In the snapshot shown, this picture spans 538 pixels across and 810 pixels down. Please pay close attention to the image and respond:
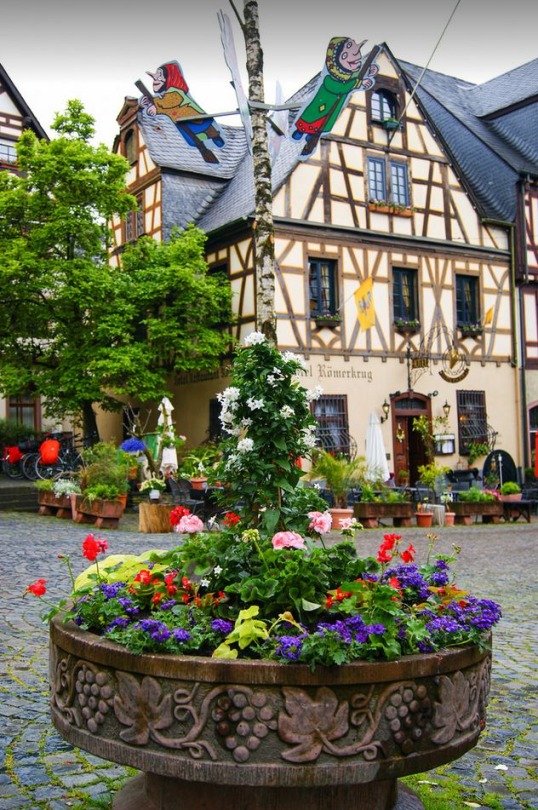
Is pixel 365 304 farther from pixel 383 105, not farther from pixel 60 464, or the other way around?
pixel 60 464

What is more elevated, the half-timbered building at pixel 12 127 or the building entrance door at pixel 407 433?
the half-timbered building at pixel 12 127

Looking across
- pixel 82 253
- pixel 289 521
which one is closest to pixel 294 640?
pixel 289 521

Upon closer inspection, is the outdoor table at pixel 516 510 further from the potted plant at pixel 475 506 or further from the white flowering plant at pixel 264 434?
the white flowering plant at pixel 264 434

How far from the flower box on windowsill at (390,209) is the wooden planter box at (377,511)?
810 centimetres

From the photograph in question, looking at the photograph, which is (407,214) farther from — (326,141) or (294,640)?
(294,640)

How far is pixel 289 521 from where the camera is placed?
11.3ft

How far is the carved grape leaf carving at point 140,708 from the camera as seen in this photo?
2572 mm

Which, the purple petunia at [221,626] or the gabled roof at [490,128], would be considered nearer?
the purple petunia at [221,626]

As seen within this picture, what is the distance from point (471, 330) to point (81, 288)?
1049 centimetres

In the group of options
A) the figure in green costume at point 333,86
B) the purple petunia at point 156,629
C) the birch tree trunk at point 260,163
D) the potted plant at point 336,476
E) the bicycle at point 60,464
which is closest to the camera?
the purple petunia at point 156,629

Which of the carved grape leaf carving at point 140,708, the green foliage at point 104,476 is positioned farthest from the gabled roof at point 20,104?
the carved grape leaf carving at point 140,708

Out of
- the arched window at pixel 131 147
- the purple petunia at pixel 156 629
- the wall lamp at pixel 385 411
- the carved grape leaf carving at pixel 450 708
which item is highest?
the arched window at pixel 131 147

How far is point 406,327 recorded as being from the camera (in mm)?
21812

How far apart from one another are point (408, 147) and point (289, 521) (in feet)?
67.2
